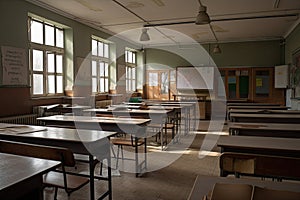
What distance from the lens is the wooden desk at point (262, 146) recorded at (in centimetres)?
221

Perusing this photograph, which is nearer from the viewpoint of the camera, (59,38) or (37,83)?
(37,83)

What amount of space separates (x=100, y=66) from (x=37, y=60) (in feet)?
9.28

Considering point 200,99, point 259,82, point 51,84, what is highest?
point 259,82

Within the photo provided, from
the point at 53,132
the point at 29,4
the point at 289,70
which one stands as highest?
the point at 29,4

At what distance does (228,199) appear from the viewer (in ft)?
3.40

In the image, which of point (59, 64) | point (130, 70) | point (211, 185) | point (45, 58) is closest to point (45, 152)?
point (211, 185)

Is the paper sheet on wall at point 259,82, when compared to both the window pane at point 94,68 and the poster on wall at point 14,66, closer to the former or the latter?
the window pane at point 94,68

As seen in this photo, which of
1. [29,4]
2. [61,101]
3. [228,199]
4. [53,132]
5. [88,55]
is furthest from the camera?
[88,55]

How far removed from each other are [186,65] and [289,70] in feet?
13.1

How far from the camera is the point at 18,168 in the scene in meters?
1.52

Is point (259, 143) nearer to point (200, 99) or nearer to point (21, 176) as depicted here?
point (21, 176)

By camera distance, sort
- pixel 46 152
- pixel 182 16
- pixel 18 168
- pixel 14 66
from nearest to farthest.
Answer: pixel 18 168 < pixel 46 152 < pixel 14 66 < pixel 182 16

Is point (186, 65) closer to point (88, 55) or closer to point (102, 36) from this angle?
point (102, 36)

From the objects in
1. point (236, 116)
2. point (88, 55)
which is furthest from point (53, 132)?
point (88, 55)
